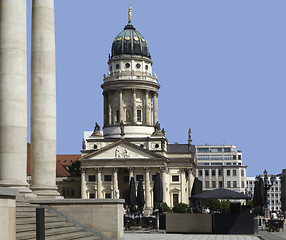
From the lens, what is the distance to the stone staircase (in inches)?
730

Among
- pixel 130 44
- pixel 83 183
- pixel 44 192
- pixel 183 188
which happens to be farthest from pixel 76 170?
pixel 44 192

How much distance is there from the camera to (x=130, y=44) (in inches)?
5659

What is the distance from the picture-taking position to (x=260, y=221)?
5162 cm

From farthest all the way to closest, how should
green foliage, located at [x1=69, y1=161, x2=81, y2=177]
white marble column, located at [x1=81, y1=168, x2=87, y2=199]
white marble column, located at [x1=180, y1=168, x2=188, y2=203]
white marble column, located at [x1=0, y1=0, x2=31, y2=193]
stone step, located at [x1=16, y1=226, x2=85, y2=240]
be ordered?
1. green foliage, located at [x1=69, y1=161, x2=81, y2=177]
2. white marble column, located at [x1=180, y1=168, x2=188, y2=203]
3. white marble column, located at [x1=81, y1=168, x2=87, y2=199]
4. white marble column, located at [x1=0, y1=0, x2=31, y2=193]
5. stone step, located at [x1=16, y1=226, x2=85, y2=240]

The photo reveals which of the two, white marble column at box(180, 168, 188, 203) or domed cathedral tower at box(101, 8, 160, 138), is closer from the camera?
white marble column at box(180, 168, 188, 203)

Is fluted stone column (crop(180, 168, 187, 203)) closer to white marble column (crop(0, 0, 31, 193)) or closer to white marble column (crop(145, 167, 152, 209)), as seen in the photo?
white marble column (crop(145, 167, 152, 209))

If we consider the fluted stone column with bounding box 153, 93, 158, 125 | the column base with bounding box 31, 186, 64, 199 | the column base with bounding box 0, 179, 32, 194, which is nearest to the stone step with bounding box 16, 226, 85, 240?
the column base with bounding box 0, 179, 32, 194

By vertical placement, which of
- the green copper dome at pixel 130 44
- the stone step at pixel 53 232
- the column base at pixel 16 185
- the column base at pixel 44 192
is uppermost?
the green copper dome at pixel 130 44

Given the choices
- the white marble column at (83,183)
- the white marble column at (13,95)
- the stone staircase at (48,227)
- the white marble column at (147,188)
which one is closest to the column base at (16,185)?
the white marble column at (13,95)

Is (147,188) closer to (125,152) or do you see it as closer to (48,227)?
(125,152)

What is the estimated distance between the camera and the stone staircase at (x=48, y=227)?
Result: 60.8 ft

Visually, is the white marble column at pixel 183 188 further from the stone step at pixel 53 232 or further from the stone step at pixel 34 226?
the stone step at pixel 34 226

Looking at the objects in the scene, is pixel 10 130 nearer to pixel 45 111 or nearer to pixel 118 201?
pixel 45 111

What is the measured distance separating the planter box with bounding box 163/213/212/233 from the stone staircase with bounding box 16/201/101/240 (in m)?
14.2
